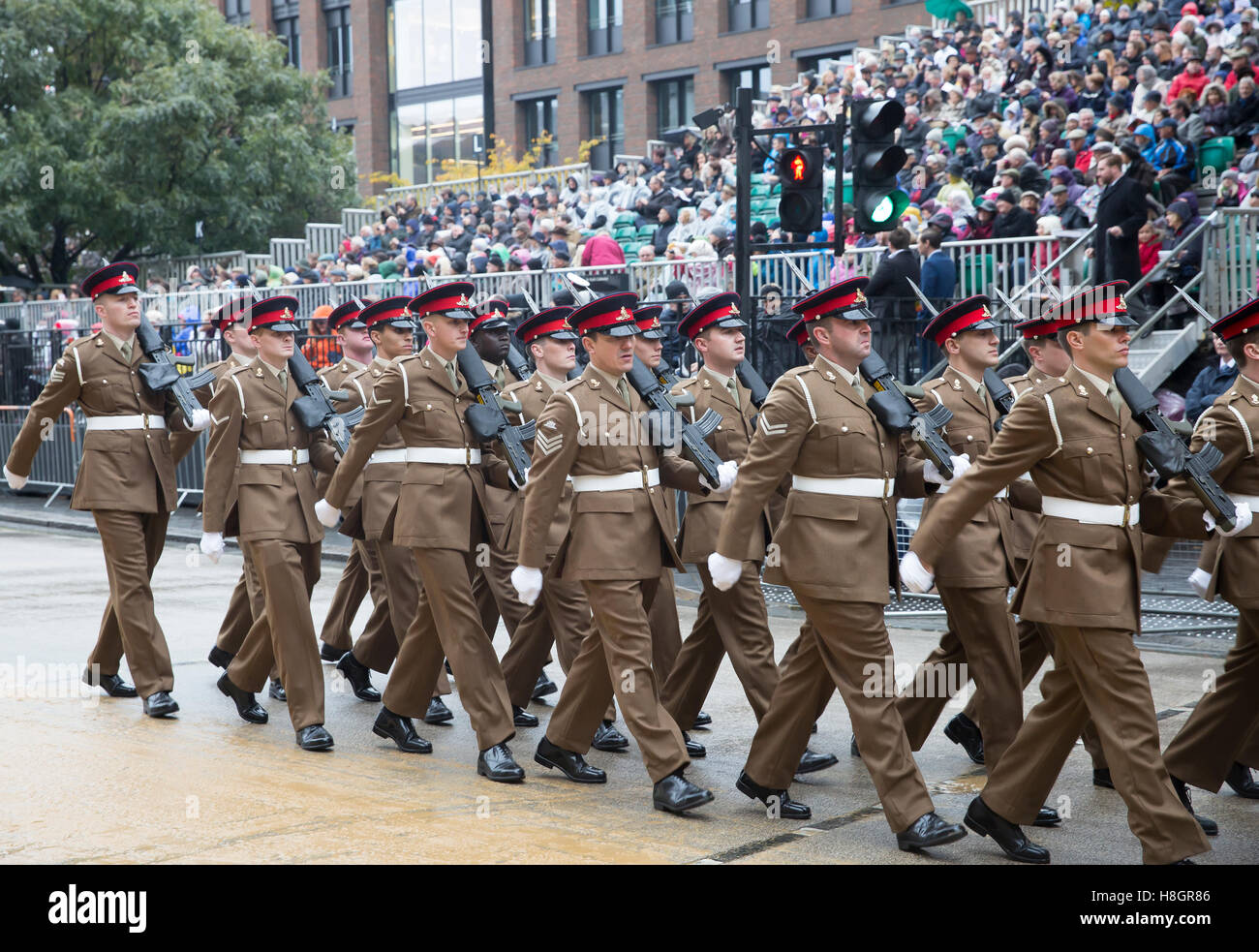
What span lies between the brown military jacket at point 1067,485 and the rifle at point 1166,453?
0.18 ft

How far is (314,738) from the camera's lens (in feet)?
23.5

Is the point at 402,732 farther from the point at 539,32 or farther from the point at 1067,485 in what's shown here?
the point at 539,32

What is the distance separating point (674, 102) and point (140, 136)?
15.3m

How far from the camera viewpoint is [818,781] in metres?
6.66

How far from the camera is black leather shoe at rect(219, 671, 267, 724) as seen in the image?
25.5ft

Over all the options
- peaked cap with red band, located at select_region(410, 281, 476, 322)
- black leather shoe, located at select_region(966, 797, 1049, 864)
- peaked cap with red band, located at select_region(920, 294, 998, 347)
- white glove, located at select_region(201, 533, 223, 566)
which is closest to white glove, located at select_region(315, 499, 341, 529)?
white glove, located at select_region(201, 533, 223, 566)

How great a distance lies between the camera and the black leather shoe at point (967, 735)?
700cm

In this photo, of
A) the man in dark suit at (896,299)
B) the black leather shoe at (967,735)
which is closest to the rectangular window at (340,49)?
the man in dark suit at (896,299)

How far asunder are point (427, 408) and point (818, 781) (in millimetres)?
2424

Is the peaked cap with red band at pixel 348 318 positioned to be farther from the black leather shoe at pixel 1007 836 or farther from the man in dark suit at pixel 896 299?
the black leather shoe at pixel 1007 836

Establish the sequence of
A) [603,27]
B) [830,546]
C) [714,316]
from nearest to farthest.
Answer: [830,546]
[714,316]
[603,27]

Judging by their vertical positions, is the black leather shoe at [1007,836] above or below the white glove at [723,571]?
below

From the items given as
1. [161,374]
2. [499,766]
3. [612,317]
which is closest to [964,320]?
[612,317]
